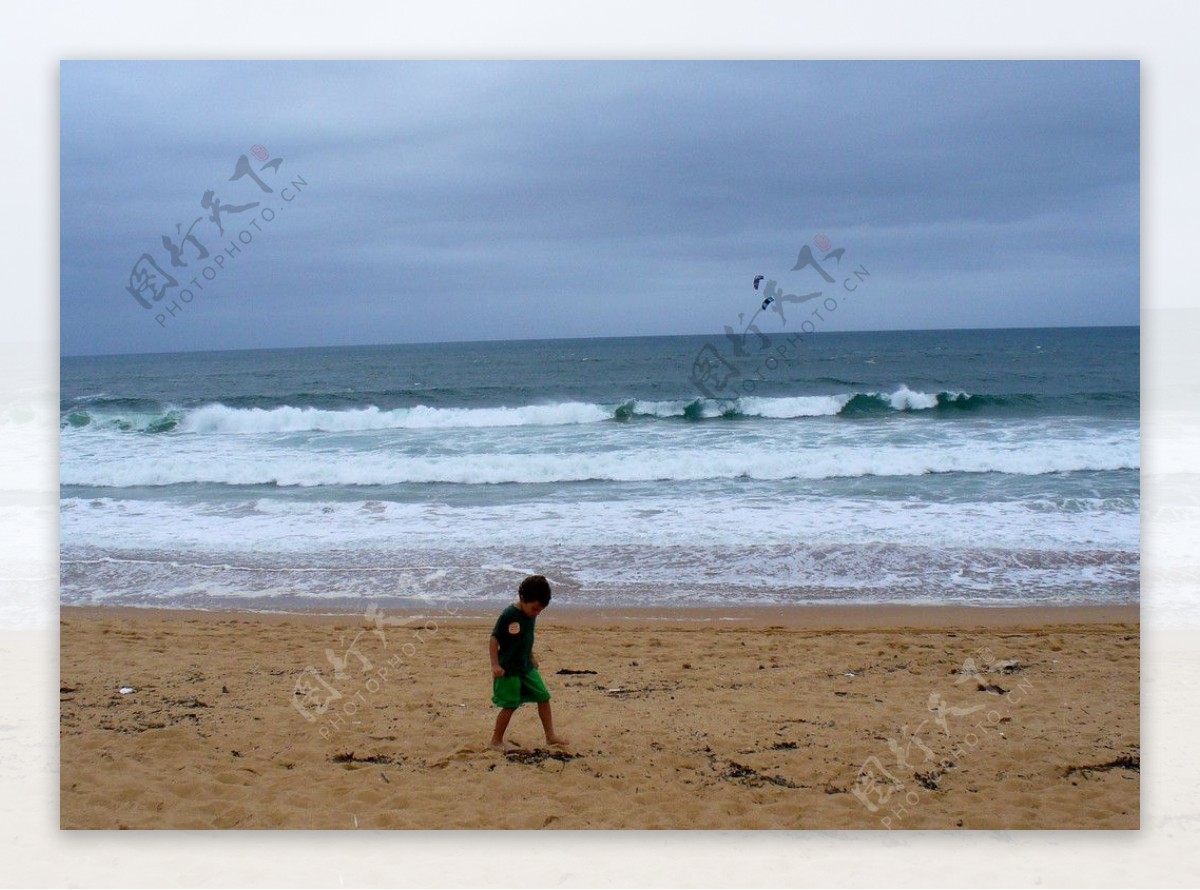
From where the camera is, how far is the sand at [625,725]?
336 centimetres

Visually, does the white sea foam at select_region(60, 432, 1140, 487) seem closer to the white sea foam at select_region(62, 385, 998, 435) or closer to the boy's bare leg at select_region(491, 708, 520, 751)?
the white sea foam at select_region(62, 385, 998, 435)

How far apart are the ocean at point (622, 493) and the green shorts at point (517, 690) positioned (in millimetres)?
2315

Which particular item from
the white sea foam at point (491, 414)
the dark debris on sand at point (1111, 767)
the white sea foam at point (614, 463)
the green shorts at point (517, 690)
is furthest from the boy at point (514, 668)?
the white sea foam at point (491, 414)

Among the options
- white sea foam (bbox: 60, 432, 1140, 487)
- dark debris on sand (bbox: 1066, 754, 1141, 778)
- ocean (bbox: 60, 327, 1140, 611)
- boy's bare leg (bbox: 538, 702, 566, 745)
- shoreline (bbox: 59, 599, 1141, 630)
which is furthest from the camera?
white sea foam (bbox: 60, 432, 1140, 487)

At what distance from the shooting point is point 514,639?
3.56 metres

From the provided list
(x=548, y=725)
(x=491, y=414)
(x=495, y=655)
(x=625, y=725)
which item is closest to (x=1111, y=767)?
(x=625, y=725)

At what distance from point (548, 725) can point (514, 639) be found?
429 mm

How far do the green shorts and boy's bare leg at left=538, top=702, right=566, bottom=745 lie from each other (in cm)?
6

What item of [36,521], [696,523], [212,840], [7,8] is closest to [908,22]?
[7,8]

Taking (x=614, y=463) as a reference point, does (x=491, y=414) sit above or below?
above

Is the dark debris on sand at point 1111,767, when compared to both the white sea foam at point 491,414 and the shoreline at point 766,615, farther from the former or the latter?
the white sea foam at point 491,414

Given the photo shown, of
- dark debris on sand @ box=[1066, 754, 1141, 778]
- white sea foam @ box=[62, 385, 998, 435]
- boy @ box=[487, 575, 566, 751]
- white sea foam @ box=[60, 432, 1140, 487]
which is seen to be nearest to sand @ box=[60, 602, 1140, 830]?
dark debris on sand @ box=[1066, 754, 1141, 778]

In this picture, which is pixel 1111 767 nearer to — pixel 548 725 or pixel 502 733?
pixel 548 725

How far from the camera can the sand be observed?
336cm
